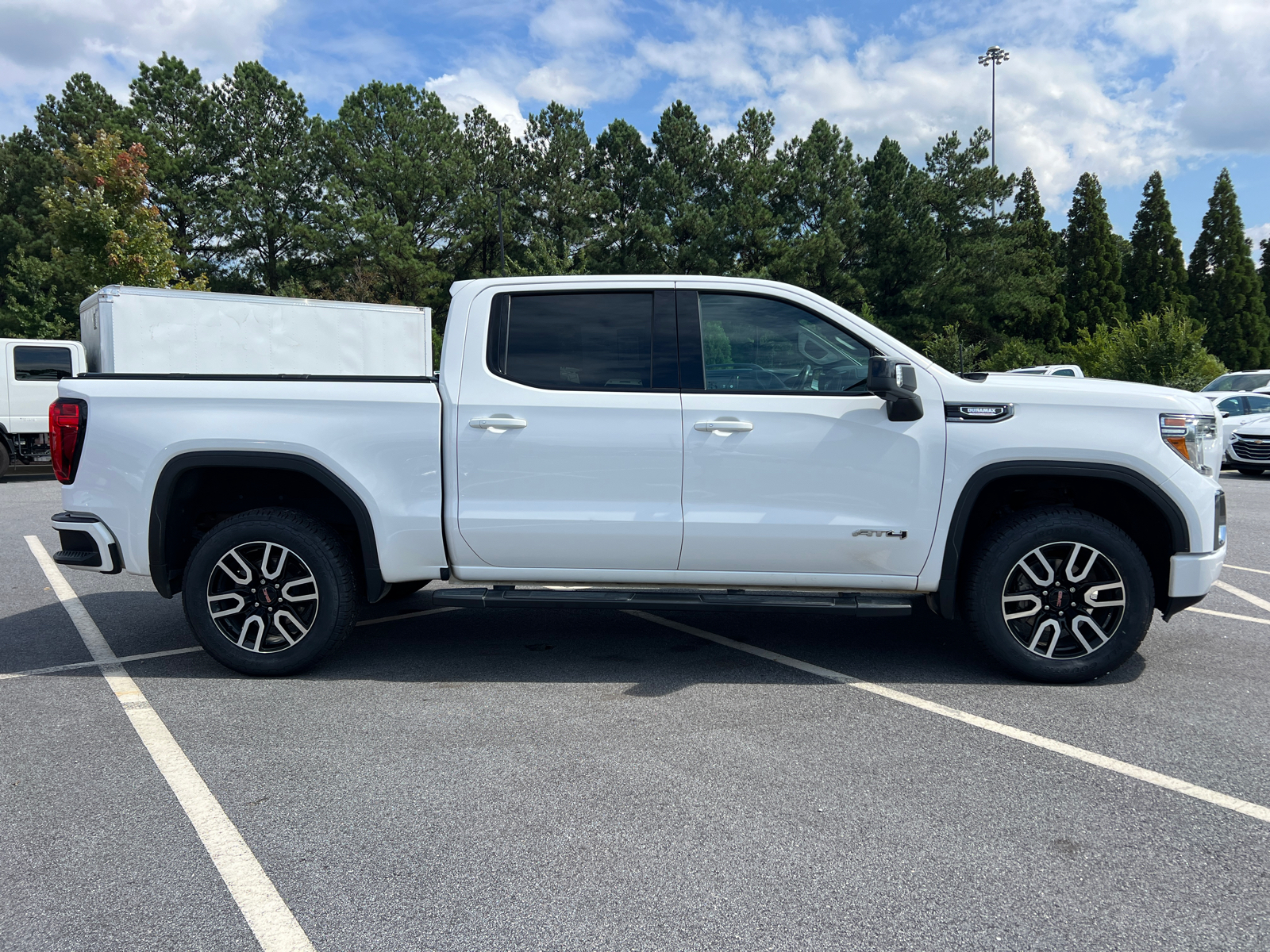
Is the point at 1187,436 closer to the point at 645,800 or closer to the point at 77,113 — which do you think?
the point at 645,800

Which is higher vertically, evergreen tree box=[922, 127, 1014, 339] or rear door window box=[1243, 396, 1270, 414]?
evergreen tree box=[922, 127, 1014, 339]

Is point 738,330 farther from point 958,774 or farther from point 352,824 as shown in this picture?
point 352,824

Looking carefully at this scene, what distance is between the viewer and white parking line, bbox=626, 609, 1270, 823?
3.33 m

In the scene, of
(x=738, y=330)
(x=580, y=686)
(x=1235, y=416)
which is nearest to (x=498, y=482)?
(x=580, y=686)

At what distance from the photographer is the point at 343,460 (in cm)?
A: 470

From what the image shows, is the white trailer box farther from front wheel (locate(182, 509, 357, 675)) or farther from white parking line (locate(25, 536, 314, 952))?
white parking line (locate(25, 536, 314, 952))

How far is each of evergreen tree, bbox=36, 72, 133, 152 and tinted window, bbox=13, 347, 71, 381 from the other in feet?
112

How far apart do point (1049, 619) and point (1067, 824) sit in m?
1.62

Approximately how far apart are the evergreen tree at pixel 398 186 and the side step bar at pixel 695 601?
4093 cm

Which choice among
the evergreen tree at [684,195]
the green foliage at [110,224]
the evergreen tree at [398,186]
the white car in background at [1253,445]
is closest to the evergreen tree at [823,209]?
the evergreen tree at [684,195]

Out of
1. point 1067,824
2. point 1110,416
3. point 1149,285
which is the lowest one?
point 1067,824

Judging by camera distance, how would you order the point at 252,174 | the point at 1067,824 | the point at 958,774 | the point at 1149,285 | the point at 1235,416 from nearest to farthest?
the point at 1067,824
the point at 958,774
the point at 1235,416
the point at 252,174
the point at 1149,285

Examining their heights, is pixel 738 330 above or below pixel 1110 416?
above

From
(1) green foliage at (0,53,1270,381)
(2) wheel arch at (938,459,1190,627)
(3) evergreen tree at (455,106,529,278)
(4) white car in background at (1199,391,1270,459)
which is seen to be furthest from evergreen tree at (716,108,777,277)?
(2) wheel arch at (938,459,1190,627)
